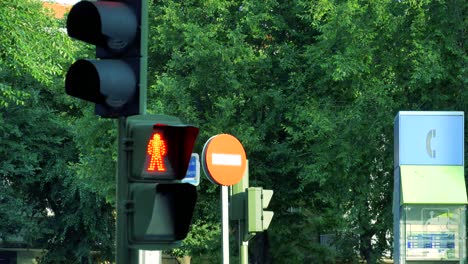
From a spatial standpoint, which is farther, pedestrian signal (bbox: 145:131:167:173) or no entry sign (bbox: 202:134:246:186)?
no entry sign (bbox: 202:134:246:186)

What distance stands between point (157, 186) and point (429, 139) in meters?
9.76

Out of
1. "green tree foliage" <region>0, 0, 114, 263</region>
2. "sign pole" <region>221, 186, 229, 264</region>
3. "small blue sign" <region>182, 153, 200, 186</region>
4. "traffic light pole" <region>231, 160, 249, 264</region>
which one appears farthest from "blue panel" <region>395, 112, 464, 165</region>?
"green tree foliage" <region>0, 0, 114, 263</region>

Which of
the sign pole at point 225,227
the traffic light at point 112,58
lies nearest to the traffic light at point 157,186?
the traffic light at point 112,58

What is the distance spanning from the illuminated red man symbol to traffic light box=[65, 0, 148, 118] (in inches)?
6.6

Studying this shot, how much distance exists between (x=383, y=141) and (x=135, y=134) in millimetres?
19354

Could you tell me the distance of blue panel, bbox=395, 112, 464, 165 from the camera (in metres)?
14.4

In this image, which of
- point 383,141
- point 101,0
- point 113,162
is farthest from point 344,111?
point 101,0

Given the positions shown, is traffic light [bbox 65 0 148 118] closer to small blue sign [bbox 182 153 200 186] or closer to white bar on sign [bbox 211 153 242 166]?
white bar on sign [bbox 211 153 242 166]

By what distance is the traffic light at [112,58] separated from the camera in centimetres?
531

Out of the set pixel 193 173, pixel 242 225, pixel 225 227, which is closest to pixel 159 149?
pixel 225 227

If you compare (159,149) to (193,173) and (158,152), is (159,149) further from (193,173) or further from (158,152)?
(193,173)

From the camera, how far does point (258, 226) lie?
1054 cm

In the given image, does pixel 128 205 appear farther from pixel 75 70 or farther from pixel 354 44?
pixel 354 44

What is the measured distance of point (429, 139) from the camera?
1455 cm
